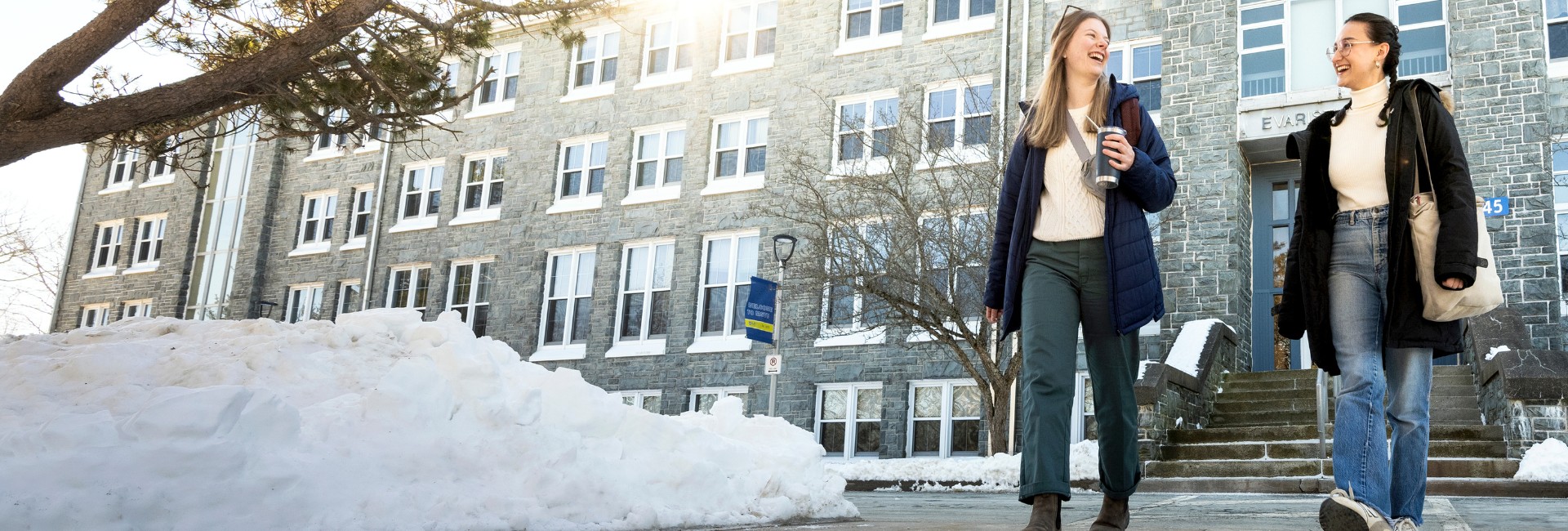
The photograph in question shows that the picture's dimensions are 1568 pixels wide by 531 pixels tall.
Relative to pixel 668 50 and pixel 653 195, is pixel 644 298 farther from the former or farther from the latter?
pixel 668 50

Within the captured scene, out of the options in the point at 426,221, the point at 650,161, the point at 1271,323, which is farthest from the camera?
the point at 426,221

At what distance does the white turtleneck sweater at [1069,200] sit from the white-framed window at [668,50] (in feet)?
69.0

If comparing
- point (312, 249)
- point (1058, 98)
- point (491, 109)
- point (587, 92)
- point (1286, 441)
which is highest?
point (587, 92)

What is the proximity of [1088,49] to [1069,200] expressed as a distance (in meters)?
0.54

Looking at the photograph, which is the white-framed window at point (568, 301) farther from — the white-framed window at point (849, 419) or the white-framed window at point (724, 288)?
the white-framed window at point (849, 419)

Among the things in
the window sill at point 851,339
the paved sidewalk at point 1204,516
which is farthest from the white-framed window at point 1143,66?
the paved sidewalk at point 1204,516

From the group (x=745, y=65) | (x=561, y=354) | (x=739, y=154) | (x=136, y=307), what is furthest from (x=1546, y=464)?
(x=136, y=307)

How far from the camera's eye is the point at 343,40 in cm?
905

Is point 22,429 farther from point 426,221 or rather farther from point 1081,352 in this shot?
point 426,221

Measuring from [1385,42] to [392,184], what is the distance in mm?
26836

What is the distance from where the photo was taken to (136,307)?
110 ft

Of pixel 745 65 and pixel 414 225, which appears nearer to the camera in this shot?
pixel 745 65

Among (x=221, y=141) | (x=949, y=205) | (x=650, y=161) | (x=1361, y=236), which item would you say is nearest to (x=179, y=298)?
(x=221, y=141)

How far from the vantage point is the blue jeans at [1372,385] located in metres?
3.98
